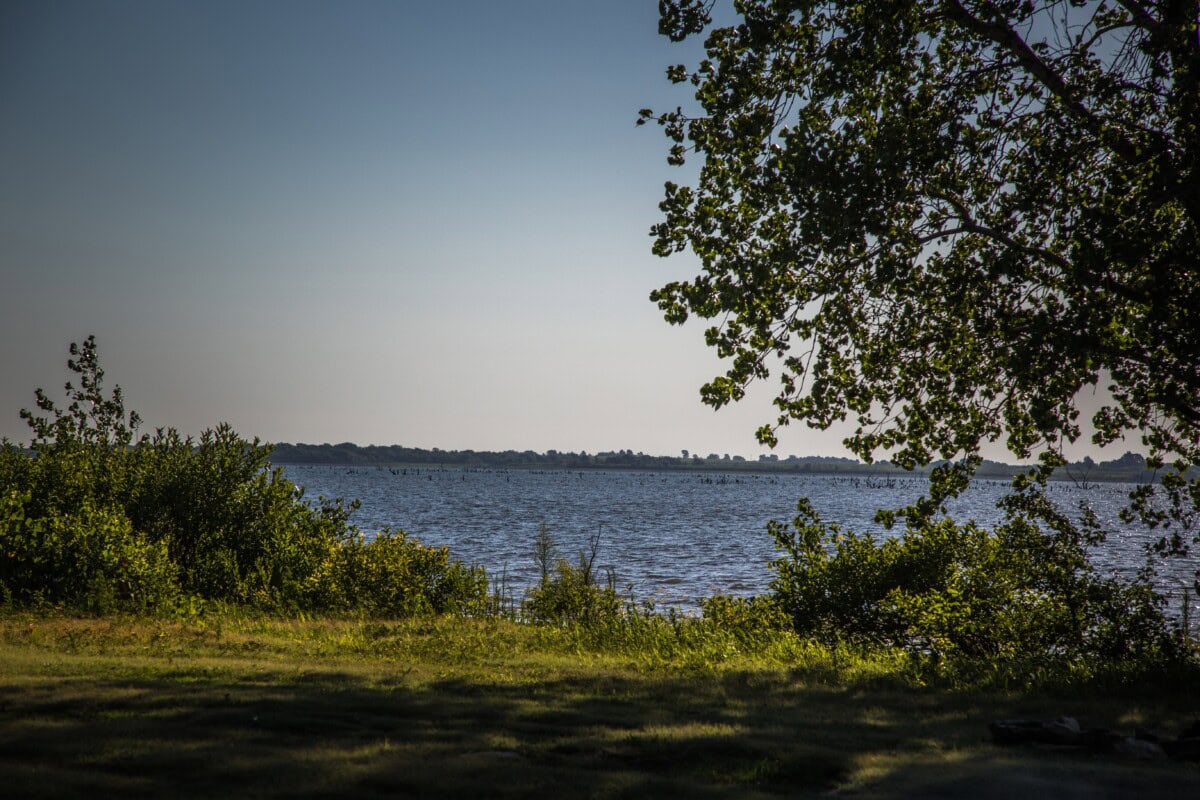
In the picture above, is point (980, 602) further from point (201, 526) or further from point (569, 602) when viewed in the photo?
point (201, 526)

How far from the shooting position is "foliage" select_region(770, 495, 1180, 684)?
1349 cm

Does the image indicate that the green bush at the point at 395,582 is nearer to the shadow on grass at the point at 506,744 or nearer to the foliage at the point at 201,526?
the foliage at the point at 201,526

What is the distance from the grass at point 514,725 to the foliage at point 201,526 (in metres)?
5.66

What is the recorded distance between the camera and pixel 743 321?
12711mm

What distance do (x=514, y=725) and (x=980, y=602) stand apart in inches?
429

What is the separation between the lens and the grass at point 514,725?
657 cm

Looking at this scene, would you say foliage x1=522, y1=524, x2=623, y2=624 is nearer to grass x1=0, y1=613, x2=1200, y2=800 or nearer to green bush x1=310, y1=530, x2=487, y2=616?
green bush x1=310, y1=530, x2=487, y2=616

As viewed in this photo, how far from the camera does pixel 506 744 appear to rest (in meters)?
7.83

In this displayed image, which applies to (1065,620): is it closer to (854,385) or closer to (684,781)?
(854,385)

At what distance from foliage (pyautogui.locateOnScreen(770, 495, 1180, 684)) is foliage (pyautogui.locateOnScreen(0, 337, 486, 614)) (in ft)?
32.0

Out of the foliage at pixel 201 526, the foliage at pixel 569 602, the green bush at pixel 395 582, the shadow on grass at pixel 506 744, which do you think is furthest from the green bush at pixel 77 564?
the shadow on grass at pixel 506 744

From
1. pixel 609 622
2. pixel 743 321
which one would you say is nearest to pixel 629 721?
pixel 743 321

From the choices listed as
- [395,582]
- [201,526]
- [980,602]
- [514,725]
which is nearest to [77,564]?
[201,526]

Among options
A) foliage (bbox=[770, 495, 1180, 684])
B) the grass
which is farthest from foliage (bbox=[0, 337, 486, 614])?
foliage (bbox=[770, 495, 1180, 684])
